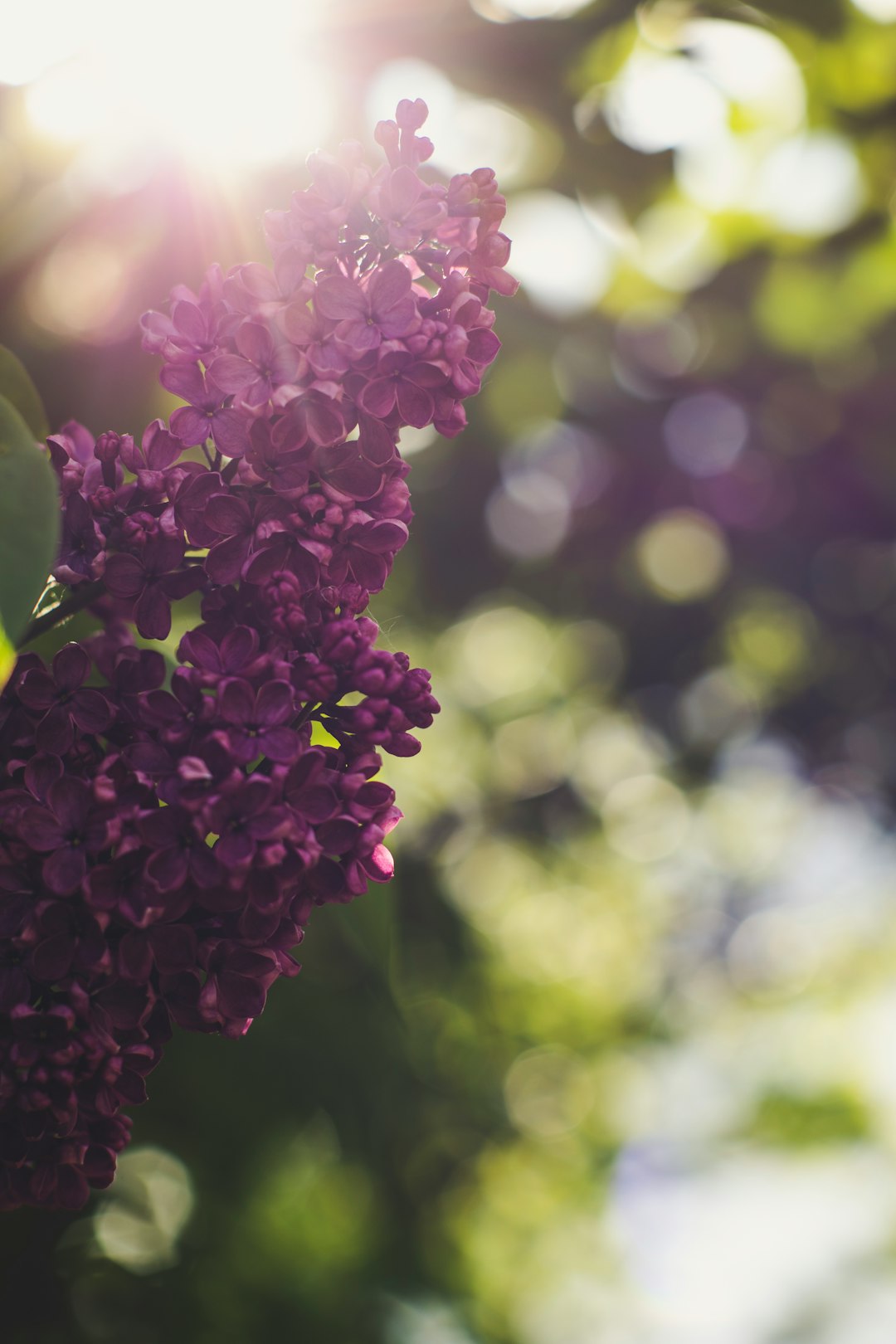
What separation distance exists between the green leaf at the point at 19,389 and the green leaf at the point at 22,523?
40 centimetres

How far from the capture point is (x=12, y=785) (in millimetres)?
1074

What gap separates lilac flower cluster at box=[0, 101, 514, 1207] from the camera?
103 centimetres

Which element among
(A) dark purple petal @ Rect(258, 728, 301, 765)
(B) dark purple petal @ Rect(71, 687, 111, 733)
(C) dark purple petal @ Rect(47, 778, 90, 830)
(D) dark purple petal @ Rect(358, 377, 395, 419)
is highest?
(D) dark purple petal @ Rect(358, 377, 395, 419)

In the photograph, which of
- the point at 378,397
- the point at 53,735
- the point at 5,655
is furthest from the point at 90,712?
the point at 378,397

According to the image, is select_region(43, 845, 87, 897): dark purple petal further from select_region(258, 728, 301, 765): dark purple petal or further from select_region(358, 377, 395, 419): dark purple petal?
select_region(358, 377, 395, 419): dark purple petal

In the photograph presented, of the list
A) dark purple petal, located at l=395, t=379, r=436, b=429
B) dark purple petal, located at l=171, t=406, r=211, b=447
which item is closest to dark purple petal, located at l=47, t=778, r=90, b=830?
dark purple petal, located at l=171, t=406, r=211, b=447

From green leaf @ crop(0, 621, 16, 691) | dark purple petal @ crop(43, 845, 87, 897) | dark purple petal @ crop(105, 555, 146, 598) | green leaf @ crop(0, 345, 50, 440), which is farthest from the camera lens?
green leaf @ crop(0, 345, 50, 440)

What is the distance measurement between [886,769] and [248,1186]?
420 cm

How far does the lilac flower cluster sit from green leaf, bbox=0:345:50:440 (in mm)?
217

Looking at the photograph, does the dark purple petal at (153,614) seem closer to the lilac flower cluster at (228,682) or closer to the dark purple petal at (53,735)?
the lilac flower cluster at (228,682)

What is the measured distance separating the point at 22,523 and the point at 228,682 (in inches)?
9.5

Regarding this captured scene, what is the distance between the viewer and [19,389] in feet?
4.46

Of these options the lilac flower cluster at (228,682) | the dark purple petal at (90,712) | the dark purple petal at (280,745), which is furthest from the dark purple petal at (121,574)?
the dark purple petal at (280,745)

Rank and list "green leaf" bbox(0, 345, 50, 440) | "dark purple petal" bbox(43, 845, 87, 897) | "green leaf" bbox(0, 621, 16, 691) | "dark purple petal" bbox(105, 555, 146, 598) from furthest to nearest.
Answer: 1. "green leaf" bbox(0, 345, 50, 440)
2. "dark purple petal" bbox(105, 555, 146, 598)
3. "dark purple petal" bbox(43, 845, 87, 897)
4. "green leaf" bbox(0, 621, 16, 691)
